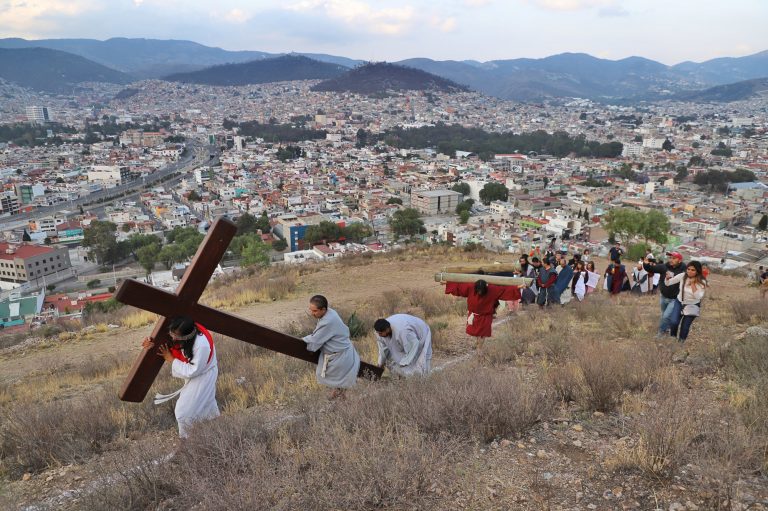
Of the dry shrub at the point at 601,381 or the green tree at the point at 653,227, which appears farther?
the green tree at the point at 653,227

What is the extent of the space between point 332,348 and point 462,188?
182 ft

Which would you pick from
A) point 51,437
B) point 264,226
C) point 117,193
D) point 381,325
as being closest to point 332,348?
point 381,325

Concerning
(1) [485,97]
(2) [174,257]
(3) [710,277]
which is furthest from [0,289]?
(1) [485,97]

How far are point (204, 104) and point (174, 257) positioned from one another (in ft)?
487

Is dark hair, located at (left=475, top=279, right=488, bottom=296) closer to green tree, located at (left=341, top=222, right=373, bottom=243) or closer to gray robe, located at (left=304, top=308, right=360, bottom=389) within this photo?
gray robe, located at (left=304, top=308, right=360, bottom=389)

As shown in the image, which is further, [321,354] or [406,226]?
[406,226]

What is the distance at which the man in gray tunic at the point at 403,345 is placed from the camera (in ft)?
11.5

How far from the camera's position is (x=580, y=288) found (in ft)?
24.9

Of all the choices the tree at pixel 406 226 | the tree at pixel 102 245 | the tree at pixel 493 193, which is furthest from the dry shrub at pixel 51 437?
the tree at pixel 493 193

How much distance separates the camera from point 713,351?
4.03 meters

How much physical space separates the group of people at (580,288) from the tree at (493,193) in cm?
4632

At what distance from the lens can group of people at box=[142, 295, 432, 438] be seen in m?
2.70

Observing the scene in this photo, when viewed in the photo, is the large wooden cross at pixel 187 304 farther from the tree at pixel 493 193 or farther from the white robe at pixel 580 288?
the tree at pixel 493 193

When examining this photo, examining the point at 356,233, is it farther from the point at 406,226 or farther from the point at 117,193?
the point at 117,193
